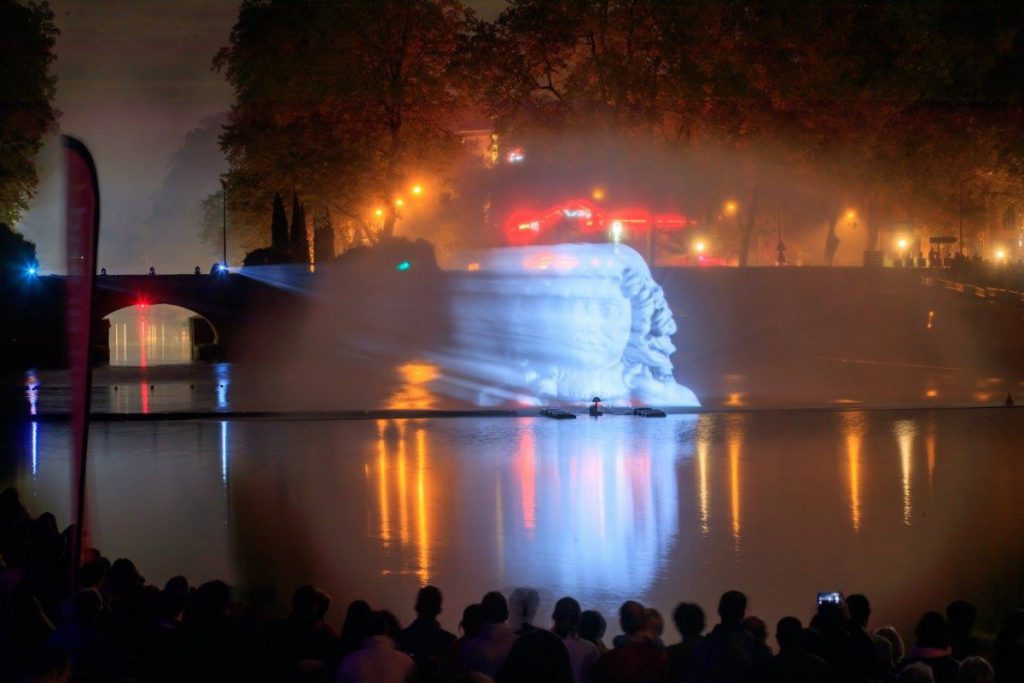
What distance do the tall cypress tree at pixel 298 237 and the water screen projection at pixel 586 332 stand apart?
23747mm

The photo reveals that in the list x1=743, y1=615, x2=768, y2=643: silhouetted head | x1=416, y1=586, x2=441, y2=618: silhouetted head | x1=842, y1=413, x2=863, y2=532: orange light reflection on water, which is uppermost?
x1=842, y1=413, x2=863, y2=532: orange light reflection on water

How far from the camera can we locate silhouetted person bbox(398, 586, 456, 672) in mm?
9766

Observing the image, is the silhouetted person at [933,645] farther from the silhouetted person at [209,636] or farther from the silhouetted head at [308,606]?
the silhouetted person at [209,636]

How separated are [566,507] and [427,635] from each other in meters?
13.4

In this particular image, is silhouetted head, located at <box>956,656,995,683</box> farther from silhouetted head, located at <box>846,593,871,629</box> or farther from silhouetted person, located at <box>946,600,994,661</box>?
silhouetted head, located at <box>846,593,871,629</box>

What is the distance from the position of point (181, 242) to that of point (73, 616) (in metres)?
179

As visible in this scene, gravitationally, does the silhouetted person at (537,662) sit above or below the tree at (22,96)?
below

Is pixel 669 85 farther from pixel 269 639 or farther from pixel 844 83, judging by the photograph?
pixel 269 639

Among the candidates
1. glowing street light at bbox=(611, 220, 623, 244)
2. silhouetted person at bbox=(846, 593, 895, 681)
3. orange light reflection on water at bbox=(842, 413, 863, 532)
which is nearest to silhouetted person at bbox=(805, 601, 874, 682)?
silhouetted person at bbox=(846, 593, 895, 681)

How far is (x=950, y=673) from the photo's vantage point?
358 inches

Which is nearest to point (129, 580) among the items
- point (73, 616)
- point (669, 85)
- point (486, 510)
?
point (73, 616)

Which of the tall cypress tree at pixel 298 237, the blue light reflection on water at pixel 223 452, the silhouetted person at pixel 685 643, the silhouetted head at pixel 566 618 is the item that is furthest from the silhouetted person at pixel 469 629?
the tall cypress tree at pixel 298 237

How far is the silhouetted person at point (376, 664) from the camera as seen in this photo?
8383 millimetres

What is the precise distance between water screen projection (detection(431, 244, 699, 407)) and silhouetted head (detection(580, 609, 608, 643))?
111 ft
